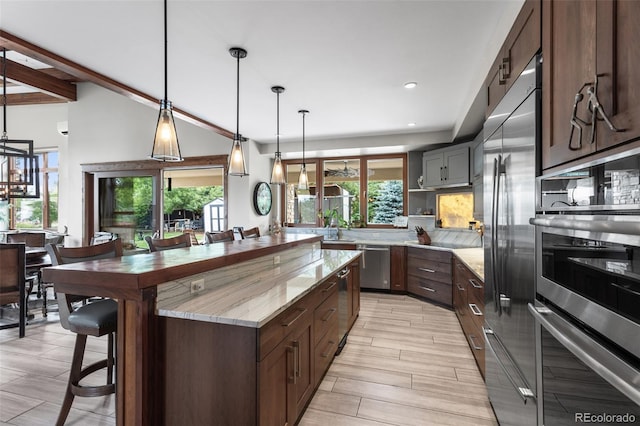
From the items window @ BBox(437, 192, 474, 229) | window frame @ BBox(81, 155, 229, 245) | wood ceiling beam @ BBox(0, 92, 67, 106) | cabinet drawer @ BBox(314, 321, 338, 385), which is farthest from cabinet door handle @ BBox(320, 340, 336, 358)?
wood ceiling beam @ BBox(0, 92, 67, 106)

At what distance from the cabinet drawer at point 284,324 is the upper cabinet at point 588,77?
141 cm

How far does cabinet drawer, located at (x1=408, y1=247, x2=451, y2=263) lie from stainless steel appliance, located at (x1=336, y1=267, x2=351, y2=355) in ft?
5.88

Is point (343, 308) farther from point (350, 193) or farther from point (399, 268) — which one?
point (350, 193)

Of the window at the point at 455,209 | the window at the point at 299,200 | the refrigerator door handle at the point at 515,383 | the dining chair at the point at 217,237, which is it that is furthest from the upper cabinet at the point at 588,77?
the window at the point at 299,200

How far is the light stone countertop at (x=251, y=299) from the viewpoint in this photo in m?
1.44

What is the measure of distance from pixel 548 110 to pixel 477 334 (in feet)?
6.66

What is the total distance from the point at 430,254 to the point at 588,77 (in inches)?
152

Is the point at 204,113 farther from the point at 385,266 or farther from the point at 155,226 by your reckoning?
the point at 385,266

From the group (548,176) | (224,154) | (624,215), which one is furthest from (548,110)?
(224,154)

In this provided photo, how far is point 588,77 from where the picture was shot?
99 cm

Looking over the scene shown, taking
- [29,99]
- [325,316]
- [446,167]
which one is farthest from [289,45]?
[29,99]

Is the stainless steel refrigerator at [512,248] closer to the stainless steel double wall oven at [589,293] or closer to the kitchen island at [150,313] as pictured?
the stainless steel double wall oven at [589,293]

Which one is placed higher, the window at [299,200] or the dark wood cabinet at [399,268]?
the window at [299,200]

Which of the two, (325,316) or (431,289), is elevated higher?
(325,316)
